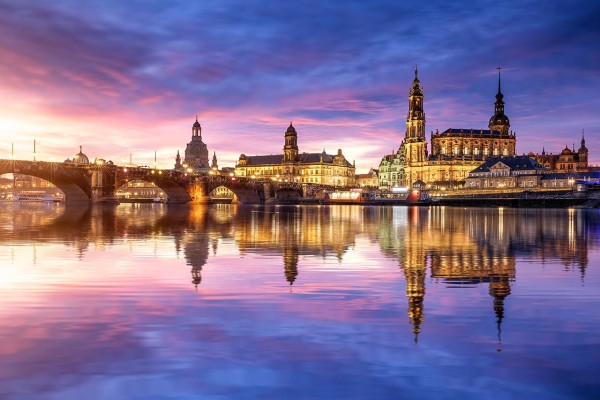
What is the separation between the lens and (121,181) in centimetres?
12738

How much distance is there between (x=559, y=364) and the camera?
7.87 metres

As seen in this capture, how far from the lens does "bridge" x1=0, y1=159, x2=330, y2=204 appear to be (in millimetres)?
110938

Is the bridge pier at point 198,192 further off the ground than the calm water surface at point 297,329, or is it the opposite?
the bridge pier at point 198,192

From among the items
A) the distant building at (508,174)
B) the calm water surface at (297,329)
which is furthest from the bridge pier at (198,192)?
the calm water surface at (297,329)

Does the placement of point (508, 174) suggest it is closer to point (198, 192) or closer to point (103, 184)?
point (198, 192)

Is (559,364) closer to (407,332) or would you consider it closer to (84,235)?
(407,332)

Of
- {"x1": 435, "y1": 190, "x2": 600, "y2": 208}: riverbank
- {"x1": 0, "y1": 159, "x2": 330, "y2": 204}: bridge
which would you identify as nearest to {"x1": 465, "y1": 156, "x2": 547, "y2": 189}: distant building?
{"x1": 435, "y1": 190, "x2": 600, "y2": 208}: riverbank

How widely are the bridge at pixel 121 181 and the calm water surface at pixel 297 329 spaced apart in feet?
324

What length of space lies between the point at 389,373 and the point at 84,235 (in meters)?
27.3

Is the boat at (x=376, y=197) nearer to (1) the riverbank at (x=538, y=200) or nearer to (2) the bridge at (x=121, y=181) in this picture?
(1) the riverbank at (x=538, y=200)

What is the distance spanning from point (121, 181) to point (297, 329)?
407 feet

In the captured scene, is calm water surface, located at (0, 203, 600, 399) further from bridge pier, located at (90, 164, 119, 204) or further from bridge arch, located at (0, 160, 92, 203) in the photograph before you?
bridge pier, located at (90, 164, 119, 204)

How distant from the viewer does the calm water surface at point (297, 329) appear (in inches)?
279

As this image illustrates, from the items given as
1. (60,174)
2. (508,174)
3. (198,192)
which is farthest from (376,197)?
(60,174)
